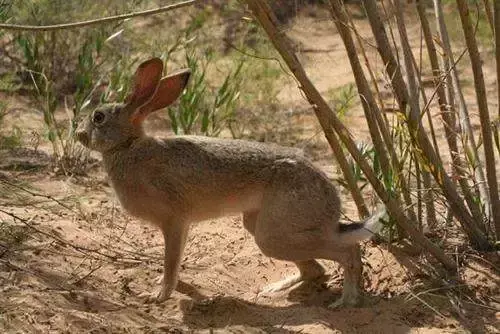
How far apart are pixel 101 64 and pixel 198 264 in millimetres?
3182

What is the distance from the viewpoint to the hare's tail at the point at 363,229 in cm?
524

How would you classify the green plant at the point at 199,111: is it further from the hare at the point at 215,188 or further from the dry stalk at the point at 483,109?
the dry stalk at the point at 483,109

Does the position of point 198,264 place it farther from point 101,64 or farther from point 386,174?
point 101,64

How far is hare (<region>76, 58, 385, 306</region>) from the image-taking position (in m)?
5.26

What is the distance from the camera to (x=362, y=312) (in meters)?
5.13

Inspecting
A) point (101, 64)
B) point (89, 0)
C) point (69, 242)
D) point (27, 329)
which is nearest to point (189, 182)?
point (69, 242)

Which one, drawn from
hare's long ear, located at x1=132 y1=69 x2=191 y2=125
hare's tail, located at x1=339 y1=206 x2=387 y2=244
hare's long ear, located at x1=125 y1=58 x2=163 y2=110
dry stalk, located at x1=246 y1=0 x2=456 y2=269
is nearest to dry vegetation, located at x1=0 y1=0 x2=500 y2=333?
dry stalk, located at x1=246 y1=0 x2=456 y2=269

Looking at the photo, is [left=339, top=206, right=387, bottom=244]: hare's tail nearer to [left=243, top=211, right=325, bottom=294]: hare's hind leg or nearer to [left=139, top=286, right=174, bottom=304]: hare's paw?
[left=243, top=211, right=325, bottom=294]: hare's hind leg

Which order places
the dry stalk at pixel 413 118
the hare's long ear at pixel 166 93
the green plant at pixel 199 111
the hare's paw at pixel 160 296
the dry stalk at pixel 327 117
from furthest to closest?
the green plant at pixel 199 111 → the hare's long ear at pixel 166 93 → the hare's paw at pixel 160 296 → the dry stalk at pixel 413 118 → the dry stalk at pixel 327 117

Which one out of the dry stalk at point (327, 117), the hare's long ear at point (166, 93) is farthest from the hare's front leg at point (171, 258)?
the dry stalk at point (327, 117)

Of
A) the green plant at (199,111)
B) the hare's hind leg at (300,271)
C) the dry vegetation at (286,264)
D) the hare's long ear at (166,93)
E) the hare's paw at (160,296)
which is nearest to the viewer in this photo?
the dry vegetation at (286,264)

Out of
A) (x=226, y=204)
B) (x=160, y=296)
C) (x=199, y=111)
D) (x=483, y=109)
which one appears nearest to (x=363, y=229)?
(x=226, y=204)

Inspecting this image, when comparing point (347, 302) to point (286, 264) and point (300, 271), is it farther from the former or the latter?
point (286, 264)

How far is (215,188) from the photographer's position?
215 inches
